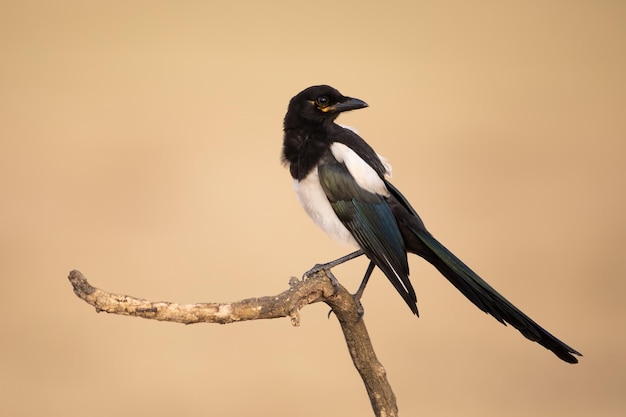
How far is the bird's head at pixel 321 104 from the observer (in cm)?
193

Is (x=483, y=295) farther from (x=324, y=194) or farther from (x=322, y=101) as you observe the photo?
(x=322, y=101)

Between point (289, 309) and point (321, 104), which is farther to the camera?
point (321, 104)

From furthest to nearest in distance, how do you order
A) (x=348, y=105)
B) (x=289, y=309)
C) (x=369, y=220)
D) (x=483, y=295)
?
(x=348, y=105), (x=369, y=220), (x=483, y=295), (x=289, y=309)

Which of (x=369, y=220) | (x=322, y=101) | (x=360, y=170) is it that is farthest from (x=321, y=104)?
(x=369, y=220)

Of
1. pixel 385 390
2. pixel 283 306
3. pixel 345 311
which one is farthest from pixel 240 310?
pixel 385 390

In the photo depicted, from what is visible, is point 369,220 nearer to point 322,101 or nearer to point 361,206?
point 361,206

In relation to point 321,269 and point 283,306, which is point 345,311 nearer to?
point 321,269

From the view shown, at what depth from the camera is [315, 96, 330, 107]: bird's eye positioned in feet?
6.33

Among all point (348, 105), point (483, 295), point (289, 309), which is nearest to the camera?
point (289, 309)

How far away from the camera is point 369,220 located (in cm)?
181

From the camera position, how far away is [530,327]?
65.6 inches

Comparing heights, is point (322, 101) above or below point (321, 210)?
above

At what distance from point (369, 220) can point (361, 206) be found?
41 mm

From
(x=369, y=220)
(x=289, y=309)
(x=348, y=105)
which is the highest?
(x=348, y=105)
